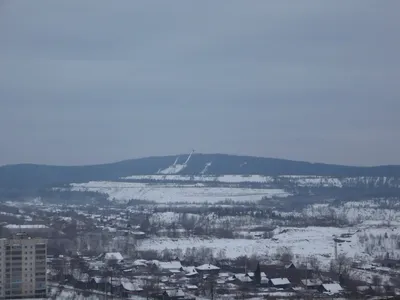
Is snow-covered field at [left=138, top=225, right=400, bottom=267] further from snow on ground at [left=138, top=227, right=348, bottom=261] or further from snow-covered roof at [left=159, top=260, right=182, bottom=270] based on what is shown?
snow-covered roof at [left=159, top=260, right=182, bottom=270]

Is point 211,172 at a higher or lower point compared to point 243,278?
higher

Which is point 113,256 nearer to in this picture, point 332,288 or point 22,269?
point 22,269

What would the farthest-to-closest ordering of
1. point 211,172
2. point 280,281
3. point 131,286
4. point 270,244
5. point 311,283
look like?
1. point 211,172
2. point 270,244
3. point 280,281
4. point 311,283
5. point 131,286

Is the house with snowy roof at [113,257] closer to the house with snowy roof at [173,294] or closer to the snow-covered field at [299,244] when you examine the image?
the snow-covered field at [299,244]

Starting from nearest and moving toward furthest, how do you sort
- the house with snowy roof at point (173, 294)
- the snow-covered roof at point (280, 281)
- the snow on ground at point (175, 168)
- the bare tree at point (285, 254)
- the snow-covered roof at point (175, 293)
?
the house with snowy roof at point (173, 294), the snow-covered roof at point (175, 293), the snow-covered roof at point (280, 281), the bare tree at point (285, 254), the snow on ground at point (175, 168)

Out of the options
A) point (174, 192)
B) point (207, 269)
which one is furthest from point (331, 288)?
point (174, 192)

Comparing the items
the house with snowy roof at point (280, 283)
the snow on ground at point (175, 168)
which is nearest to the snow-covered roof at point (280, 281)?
the house with snowy roof at point (280, 283)
